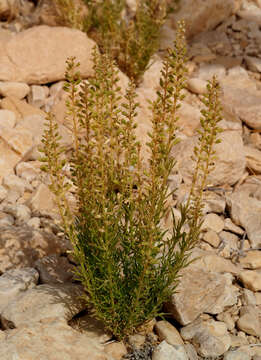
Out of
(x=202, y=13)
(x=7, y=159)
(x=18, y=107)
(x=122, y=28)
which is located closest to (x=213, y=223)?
(x=7, y=159)

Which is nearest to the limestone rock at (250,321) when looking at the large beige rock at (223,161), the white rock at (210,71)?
the large beige rock at (223,161)

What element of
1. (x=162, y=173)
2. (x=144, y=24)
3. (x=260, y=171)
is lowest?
(x=260, y=171)

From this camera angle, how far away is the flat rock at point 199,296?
3094 millimetres

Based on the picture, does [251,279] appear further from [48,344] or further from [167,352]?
[48,344]

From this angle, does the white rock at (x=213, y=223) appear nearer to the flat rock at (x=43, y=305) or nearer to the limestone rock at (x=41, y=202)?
the limestone rock at (x=41, y=202)

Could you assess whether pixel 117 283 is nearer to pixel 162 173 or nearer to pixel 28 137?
pixel 162 173

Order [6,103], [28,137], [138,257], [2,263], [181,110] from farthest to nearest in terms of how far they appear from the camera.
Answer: [181,110]
[6,103]
[28,137]
[2,263]
[138,257]

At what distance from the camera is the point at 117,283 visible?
8.96 ft

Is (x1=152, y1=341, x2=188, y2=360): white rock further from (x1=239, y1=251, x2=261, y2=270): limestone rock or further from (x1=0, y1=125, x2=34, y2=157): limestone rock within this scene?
(x1=0, y1=125, x2=34, y2=157): limestone rock

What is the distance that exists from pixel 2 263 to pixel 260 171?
3.41 m

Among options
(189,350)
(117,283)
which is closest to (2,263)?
(117,283)

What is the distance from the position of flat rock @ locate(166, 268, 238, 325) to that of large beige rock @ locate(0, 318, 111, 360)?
69 centimetres

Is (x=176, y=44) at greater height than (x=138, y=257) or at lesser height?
greater

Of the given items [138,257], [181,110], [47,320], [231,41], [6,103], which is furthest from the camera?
[231,41]
